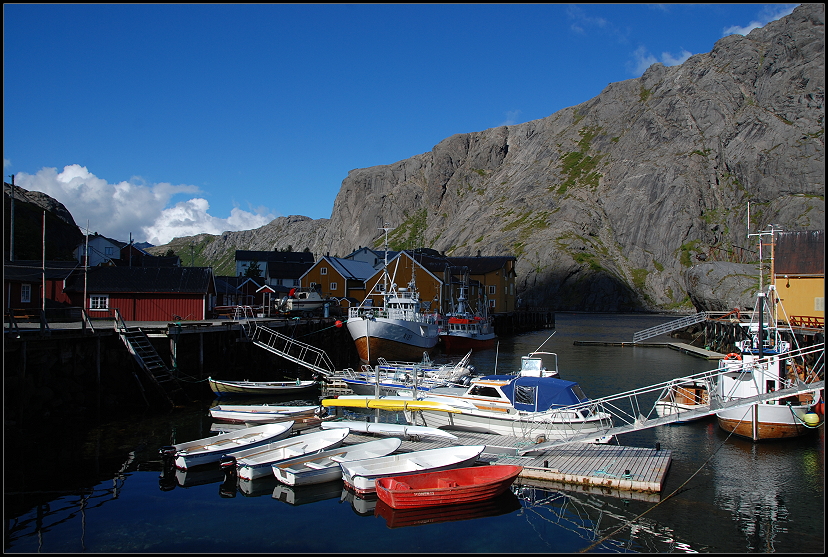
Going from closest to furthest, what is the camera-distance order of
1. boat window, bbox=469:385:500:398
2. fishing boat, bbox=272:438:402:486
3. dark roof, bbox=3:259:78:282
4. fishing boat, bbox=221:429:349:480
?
1. fishing boat, bbox=272:438:402:486
2. fishing boat, bbox=221:429:349:480
3. boat window, bbox=469:385:500:398
4. dark roof, bbox=3:259:78:282

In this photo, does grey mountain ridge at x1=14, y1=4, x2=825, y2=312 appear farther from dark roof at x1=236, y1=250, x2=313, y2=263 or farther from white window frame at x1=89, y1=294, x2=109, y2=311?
white window frame at x1=89, y1=294, x2=109, y2=311

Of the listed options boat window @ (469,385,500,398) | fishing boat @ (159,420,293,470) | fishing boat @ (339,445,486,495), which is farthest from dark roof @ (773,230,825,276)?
fishing boat @ (159,420,293,470)

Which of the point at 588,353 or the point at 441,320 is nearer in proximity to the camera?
the point at 588,353

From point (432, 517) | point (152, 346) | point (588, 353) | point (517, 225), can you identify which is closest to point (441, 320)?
point (588, 353)

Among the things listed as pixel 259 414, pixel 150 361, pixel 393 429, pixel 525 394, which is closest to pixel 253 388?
pixel 150 361

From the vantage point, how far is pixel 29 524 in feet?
50.2

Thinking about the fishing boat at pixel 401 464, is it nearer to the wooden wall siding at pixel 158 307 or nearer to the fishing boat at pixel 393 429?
the fishing boat at pixel 393 429

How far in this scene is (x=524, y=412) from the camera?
22.2 metres

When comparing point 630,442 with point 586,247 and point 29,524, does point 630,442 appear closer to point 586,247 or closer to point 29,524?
point 29,524

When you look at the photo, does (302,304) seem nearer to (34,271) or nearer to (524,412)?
(34,271)

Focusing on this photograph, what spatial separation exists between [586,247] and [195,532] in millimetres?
161232

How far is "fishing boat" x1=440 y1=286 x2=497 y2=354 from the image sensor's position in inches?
2482

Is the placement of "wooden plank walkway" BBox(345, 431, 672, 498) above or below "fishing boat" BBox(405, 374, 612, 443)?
below

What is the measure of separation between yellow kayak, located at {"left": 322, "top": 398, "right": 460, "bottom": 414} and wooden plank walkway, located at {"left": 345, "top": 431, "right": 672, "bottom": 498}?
1.29 metres
